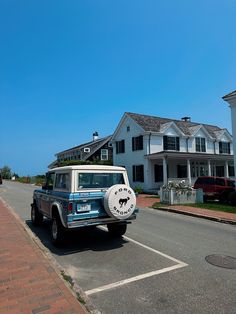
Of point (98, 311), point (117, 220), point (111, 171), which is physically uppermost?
point (111, 171)

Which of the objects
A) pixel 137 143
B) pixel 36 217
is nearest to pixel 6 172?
pixel 137 143

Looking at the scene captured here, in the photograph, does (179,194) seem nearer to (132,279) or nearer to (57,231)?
(57,231)

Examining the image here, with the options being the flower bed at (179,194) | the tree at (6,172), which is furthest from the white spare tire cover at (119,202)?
the tree at (6,172)

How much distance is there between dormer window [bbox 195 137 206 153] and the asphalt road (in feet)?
74.8

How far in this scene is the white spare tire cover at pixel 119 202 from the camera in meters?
A: 6.69

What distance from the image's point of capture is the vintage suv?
6508 mm

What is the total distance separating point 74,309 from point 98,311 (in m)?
0.35

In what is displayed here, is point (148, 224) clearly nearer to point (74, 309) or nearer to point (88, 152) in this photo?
point (74, 309)

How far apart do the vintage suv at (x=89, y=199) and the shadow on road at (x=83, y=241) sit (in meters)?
0.30

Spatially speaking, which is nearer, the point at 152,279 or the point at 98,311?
the point at 98,311

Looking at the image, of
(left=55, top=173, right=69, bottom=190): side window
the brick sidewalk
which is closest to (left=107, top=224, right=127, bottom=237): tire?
(left=55, top=173, right=69, bottom=190): side window

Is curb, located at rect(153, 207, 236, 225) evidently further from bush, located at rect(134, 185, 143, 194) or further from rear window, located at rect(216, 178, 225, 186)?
bush, located at rect(134, 185, 143, 194)

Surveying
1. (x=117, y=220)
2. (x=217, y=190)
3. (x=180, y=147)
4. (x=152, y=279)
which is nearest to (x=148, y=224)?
(x=117, y=220)

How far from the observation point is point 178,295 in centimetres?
416
